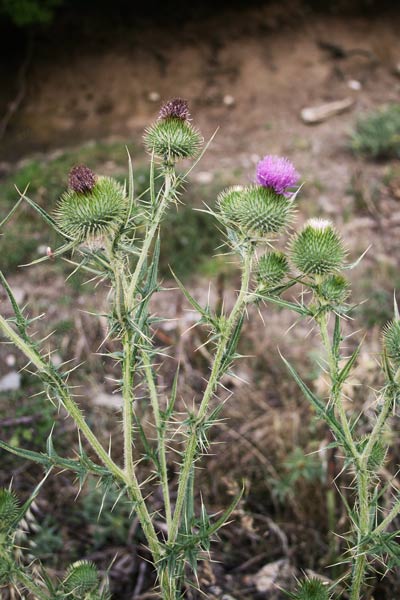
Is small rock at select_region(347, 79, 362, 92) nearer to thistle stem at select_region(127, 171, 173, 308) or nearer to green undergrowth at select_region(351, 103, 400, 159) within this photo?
green undergrowth at select_region(351, 103, 400, 159)

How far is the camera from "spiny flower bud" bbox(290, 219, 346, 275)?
2.13 metres

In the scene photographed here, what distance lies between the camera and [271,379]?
4.11 m

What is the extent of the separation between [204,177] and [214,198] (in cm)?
73

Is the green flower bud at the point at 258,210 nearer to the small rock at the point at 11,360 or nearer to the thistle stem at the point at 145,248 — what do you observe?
the thistle stem at the point at 145,248

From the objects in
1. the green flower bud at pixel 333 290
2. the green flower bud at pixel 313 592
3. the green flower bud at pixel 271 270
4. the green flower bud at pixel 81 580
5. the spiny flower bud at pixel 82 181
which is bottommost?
the green flower bud at pixel 81 580

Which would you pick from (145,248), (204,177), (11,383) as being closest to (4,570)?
(145,248)

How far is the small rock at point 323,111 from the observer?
779 cm

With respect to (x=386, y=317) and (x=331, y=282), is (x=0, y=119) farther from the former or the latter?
(x=331, y=282)

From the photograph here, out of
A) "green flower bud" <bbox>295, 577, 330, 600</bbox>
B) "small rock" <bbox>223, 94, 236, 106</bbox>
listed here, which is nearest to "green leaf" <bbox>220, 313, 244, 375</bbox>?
"green flower bud" <bbox>295, 577, 330, 600</bbox>

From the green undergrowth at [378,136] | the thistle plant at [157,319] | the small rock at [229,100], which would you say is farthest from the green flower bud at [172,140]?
the small rock at [229,100]

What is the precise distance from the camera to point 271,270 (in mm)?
2072

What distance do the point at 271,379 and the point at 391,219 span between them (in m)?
2.59

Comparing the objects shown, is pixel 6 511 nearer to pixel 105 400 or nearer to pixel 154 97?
pixel 105 400

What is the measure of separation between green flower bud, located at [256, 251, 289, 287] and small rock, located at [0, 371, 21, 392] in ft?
7.88
